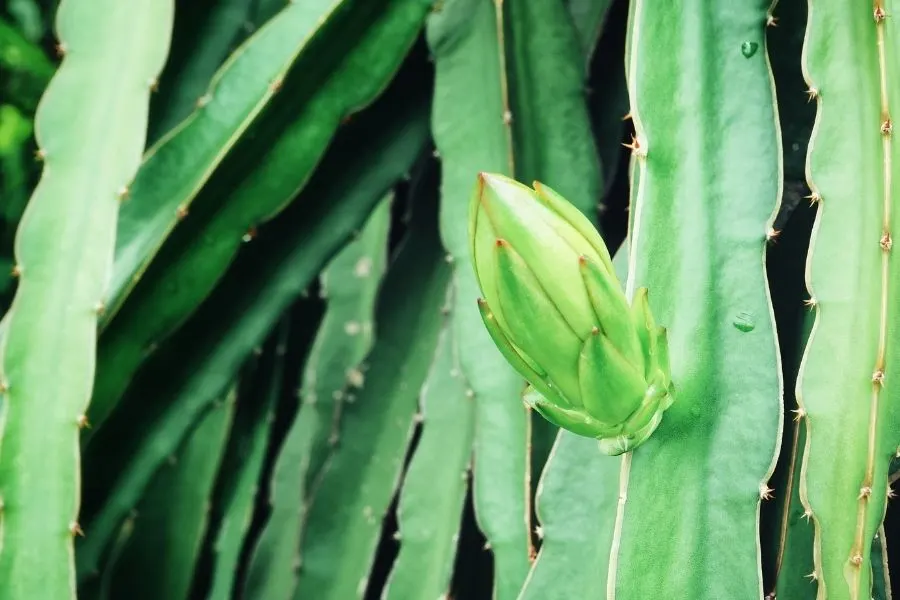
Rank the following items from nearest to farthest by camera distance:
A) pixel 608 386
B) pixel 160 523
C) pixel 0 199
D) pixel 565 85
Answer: pixel 608 386 → pixel 565 85 → pixel 160 523 → pixel 0 199

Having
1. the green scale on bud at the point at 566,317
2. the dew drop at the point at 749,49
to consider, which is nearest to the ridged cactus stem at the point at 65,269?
the green scale on bud at the point at 566,317

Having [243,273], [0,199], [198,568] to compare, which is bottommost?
[198,568]

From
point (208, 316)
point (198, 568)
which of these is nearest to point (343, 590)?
point (198, 568)

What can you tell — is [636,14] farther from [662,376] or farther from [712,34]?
[662,376]

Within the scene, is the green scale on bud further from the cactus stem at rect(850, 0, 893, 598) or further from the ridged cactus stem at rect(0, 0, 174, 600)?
the ridged cactus stem at rect(0, 0, 174, 600)

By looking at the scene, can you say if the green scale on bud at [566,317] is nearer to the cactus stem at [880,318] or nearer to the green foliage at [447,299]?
the green foliage at [447,299]

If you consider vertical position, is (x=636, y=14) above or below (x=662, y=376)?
above

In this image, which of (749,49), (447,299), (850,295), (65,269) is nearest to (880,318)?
(850,295)
